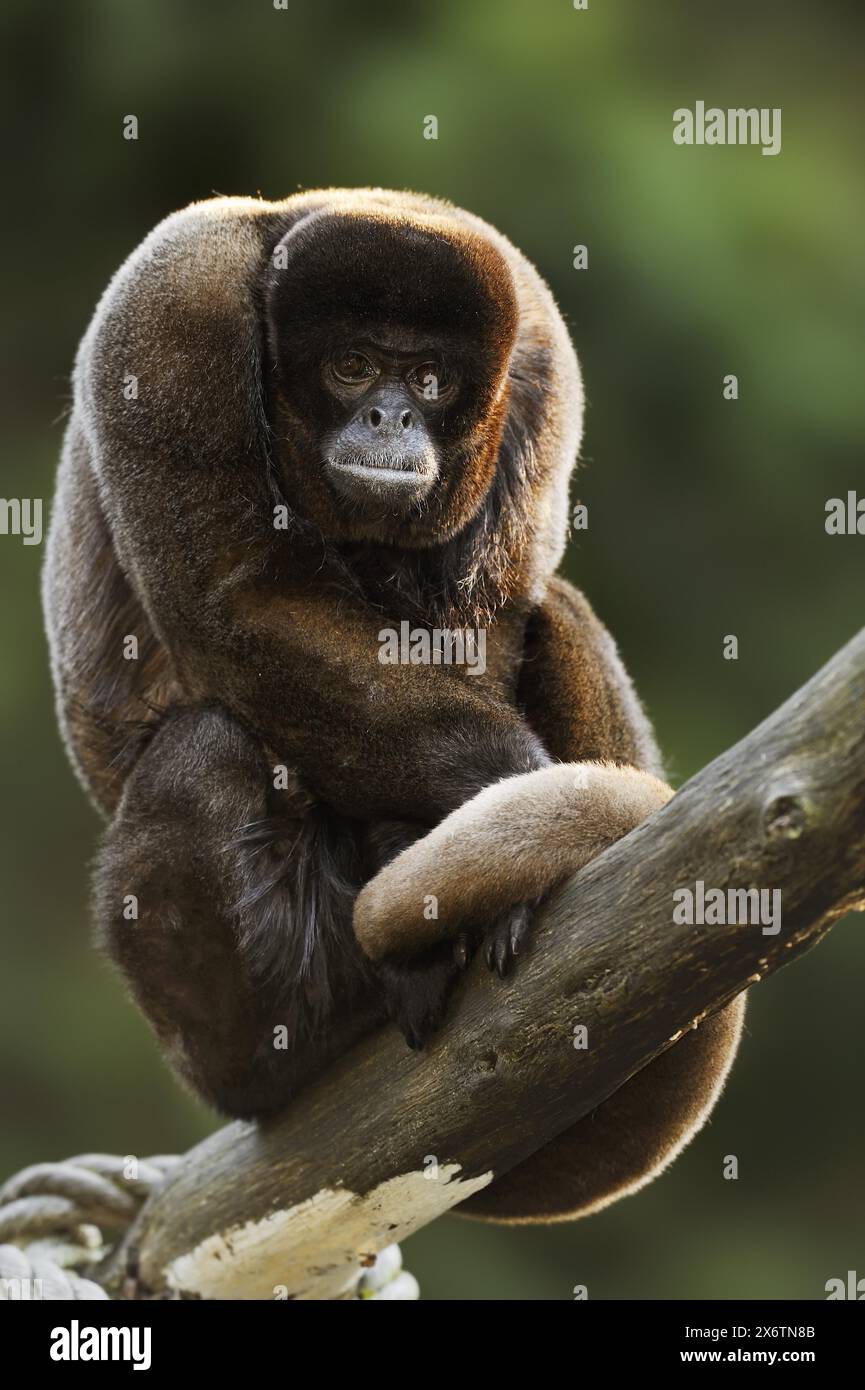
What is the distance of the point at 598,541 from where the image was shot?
268 inches

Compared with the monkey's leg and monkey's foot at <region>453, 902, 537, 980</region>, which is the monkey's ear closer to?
the monkey's leg

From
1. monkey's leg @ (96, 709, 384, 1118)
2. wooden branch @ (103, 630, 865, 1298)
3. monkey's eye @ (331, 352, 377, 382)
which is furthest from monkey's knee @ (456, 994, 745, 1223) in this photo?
monkey's eye @ (331, 352, 377, 382)

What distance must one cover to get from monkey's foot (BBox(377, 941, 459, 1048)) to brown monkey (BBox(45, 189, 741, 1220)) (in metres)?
0.06

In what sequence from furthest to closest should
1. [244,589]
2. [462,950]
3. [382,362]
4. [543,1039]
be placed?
[382,362] → [244,589] → [462,950] → [543,1039]

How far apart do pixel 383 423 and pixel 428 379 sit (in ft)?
0.47

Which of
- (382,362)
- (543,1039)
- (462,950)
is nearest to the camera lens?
(543,1039)

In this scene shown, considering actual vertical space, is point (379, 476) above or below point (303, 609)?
above

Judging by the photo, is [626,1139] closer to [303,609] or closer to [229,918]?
[229,918]

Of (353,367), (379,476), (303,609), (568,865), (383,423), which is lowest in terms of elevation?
(568,865)

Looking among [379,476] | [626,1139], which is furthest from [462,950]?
[379,476]

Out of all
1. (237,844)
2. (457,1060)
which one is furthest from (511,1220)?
(237,844)

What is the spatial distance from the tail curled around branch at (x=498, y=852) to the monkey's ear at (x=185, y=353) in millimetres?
874

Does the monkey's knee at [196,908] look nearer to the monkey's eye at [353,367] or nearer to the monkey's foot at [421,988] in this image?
the monkey's foot at [421,988]

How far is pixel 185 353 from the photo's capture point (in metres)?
3.11
